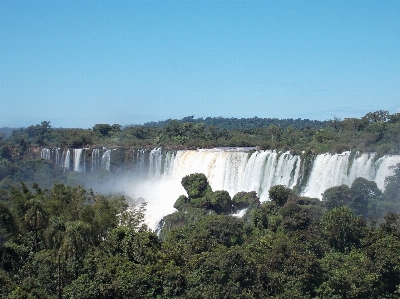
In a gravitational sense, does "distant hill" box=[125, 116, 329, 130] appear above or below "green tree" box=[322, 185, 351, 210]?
above

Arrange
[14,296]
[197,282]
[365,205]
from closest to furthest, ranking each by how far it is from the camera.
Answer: [14,296] → [197,282] → [365,205]

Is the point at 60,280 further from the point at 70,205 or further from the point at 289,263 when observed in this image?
the point at 289,263

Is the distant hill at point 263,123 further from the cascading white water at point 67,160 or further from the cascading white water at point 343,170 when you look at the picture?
the cascading white water at point 343,170

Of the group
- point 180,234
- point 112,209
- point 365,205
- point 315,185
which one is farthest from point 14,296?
point 315,185

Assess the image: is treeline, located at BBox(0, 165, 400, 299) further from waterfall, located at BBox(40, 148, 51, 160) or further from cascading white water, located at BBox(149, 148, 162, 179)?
waterfall, located at BBox(40, 148, 51, 160)

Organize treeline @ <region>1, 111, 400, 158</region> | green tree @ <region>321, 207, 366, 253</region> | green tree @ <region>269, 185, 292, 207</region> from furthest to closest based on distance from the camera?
treeline @ <region>1, 111, 400, 158</region>, green tree @ <region>269, 185, 292, 207</region>, green tree @ <region>321, 207, 366, 253</region>

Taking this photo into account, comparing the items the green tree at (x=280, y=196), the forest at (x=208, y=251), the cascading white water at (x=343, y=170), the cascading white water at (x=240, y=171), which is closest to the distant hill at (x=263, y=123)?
the cascading white water at (x=240, y=171)

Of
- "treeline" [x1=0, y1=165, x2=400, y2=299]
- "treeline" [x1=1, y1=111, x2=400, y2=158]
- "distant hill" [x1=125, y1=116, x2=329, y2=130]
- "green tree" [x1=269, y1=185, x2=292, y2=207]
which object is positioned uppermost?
"distant hill" [x1=125, y1=116, x2=329, y2=130]

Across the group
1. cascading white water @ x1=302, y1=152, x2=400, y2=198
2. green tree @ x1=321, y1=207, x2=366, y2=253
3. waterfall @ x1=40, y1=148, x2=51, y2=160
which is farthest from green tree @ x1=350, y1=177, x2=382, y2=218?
waterfall @ x1=40, y1=148, x2=51, y2=160

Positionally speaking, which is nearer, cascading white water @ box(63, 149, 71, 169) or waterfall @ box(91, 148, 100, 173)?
waterfall @ box(91, 148, 100, 173)
